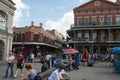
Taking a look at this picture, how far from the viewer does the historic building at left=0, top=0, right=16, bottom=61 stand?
26078mm

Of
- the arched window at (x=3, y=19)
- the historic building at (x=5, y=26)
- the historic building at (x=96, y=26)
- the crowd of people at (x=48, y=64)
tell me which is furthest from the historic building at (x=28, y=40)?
the crowd of people at (x=48, y=64)

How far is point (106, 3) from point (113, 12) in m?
2.63

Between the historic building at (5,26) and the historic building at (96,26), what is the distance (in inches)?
561

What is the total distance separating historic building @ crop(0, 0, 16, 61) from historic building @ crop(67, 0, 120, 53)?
46.8 ft

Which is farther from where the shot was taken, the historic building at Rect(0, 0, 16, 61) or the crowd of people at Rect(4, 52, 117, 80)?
the historic building at Rect(0, 0, 16, 61)

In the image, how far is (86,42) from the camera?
3678 centimetres

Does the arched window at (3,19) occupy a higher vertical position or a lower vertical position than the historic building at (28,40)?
higher

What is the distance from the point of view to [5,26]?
27141mm

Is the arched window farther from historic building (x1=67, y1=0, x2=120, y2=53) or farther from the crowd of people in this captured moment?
historic building (x1=67, y1=0, x2=120, y2=53)

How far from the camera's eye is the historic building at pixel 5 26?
26078 mm

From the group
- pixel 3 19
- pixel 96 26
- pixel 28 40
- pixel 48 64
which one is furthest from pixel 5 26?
pixel 96 26

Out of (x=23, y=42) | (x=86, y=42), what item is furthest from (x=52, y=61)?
(x=23, y=42)

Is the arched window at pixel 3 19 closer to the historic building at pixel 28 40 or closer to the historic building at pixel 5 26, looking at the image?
the historic building at pixel 5 26

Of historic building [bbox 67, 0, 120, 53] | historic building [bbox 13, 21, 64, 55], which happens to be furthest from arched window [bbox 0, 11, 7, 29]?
historic building [bbox 67, 0, 120, 53]
